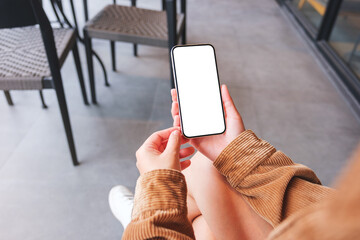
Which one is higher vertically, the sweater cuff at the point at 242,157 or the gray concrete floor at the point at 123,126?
the sweater cuff at the point at 242,157

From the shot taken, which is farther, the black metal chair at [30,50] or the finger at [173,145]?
the black metal chair at [30,50]

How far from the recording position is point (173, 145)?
0.54 metres

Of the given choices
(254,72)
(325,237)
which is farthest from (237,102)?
(325,237)

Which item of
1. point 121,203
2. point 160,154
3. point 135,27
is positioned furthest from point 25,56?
point 160,154

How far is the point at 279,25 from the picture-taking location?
2580mm

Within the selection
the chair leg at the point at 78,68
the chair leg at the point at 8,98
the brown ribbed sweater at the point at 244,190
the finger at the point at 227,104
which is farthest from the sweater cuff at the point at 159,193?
the chair leg at the point at 8,98

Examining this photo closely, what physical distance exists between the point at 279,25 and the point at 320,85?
994 millimetres

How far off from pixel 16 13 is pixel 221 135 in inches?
28.6

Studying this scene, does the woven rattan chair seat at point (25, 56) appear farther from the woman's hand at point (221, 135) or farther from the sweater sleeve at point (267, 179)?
the sweater sleeve at point (267, 179)

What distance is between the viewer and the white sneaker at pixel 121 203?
92 cm

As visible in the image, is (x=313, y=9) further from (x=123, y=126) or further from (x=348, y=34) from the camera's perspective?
(x=123, y=126)

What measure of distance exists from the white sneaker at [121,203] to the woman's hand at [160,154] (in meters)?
0.41

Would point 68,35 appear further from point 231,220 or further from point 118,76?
point 231,220

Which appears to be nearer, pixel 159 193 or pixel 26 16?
pixel 159 193
